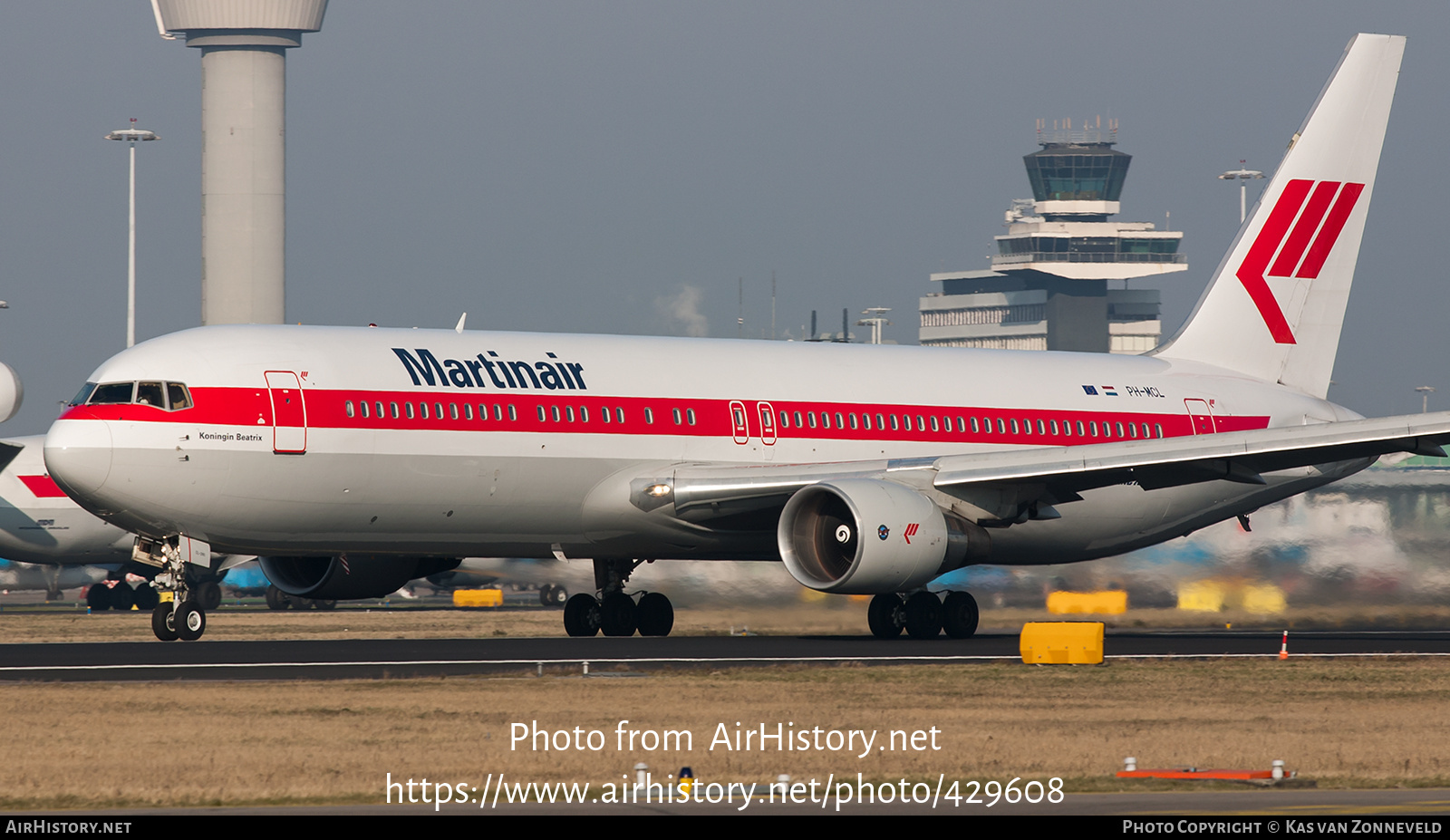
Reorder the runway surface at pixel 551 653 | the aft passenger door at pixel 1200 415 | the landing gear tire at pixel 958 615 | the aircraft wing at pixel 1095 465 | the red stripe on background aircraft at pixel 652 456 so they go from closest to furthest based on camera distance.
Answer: the runway surface at pixel 551 653
the red stripe on background aircraft at pixel 652 456
the aircraft wing at pixel 1095 465
the landing gear tire at pixel 958 615
the aft passenger door at pixel 1200 415

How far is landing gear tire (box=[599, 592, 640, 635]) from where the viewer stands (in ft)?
105

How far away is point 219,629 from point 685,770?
29.0 m

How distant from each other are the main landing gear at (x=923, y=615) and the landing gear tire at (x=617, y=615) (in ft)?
13.5

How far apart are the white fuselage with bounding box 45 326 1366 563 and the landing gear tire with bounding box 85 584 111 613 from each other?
3729cm

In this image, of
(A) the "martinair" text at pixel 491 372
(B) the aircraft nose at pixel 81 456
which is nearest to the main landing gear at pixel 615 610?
(A) the "martinair" text at pixel 491 372

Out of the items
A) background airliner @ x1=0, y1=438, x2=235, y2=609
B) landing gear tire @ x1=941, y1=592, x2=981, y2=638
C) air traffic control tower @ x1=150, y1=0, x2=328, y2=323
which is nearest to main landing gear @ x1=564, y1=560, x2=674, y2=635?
landing gear tire @ x1=941, y1=592, x2=981, y2=638

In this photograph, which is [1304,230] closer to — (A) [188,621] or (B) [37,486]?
(A) [188,621]

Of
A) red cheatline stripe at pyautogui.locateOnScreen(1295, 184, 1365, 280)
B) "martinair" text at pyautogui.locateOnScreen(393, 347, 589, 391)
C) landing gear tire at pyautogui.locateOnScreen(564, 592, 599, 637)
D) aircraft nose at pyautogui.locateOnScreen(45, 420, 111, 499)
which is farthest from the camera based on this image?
red cheatline stripe at pyautogui.locateOnScreen(1295, 184, 1365, 280)

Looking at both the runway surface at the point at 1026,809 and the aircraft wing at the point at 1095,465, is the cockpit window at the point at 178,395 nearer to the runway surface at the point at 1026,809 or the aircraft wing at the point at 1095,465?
the aircraft wing at the point at 1095,465

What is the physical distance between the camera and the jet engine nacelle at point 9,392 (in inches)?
1781

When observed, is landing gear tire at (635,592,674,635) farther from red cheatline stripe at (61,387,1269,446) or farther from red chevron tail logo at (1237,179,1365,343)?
red chevron tail logo at (1237,179,1365,343)

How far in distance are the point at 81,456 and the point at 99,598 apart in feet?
130

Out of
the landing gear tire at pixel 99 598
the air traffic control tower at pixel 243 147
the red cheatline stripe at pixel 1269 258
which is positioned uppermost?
the air traffic control tower at pixel 243 147

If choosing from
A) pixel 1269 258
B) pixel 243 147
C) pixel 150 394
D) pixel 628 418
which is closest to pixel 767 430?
pixel 628 418
